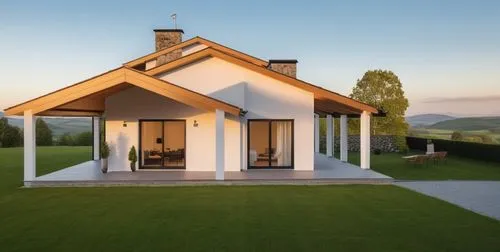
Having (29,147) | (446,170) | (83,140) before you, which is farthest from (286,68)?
(83,140)

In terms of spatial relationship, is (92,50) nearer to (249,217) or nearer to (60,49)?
(60,49)

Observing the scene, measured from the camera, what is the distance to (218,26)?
29.6 metres

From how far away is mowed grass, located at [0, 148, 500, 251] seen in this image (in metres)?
7.25

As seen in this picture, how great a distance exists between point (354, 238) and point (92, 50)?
24.6 m

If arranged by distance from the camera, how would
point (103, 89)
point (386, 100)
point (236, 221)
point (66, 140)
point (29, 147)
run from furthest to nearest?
point (66, 140), point (386, 100), point (103, 89), point (29, 147), point (236, 221)

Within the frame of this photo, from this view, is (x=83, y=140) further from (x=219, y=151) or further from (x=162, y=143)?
(x=219, y=151)

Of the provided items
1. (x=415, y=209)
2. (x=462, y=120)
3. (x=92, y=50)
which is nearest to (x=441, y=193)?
(x=415, y=209)

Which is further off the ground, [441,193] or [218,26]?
[218,26]

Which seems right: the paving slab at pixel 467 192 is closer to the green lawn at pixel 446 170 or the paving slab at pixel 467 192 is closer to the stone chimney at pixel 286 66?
the green lawn at pixel 446 170

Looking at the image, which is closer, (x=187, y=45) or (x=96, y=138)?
(x=187, y=45)

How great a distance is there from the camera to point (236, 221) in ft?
29.3

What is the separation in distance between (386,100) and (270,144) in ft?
58.9

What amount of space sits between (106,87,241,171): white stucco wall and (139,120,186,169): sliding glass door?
0.74 feet

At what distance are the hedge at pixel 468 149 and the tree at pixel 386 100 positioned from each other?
2.49 m
